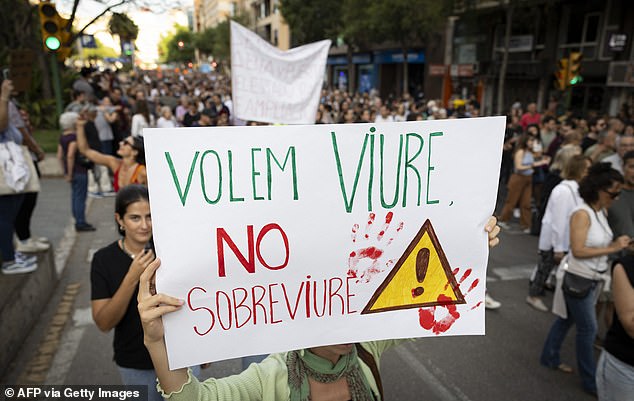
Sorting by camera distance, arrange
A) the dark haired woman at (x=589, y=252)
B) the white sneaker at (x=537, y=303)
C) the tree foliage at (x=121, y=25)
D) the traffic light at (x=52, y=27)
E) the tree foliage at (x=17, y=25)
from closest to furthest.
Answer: the dark haired woman at (x=589, y=252), the white sneaker at (x=537, y=303), the traffic light at (x=52, y=27), the tree foliage at (x=17, y=25), the tree foliage at (x=121, y=25)

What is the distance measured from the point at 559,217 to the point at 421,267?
3.18m

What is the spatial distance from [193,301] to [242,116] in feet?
14.0

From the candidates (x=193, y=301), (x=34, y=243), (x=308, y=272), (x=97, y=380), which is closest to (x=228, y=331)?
(x=193, y=301)

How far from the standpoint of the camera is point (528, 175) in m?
7.55

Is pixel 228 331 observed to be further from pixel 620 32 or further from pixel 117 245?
pixel 620 32

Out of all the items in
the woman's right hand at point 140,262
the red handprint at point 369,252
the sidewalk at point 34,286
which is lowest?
the sidewalk at point 34,286

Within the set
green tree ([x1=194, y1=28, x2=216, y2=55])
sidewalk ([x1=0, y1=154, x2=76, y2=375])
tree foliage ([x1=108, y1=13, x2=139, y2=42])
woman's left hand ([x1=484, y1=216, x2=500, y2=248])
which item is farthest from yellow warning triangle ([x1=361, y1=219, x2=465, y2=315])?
green tree ([x1=194, y1=28, x2=216, y2=55])

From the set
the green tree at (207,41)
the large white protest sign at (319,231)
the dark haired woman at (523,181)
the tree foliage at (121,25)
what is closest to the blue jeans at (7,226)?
the large white protest sign at (319,231)

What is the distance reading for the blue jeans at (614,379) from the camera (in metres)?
2.40

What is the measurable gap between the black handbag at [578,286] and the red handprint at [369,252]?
7.94 ft

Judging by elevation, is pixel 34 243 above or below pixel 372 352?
below

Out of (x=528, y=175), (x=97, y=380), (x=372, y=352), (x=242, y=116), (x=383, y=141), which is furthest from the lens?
(x=528, y=175)

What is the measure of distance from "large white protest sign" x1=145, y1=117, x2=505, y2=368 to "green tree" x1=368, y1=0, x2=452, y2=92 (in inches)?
894

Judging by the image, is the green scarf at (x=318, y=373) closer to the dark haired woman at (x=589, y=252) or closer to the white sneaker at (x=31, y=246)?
the dark haired woman at (x=589, y=252)
